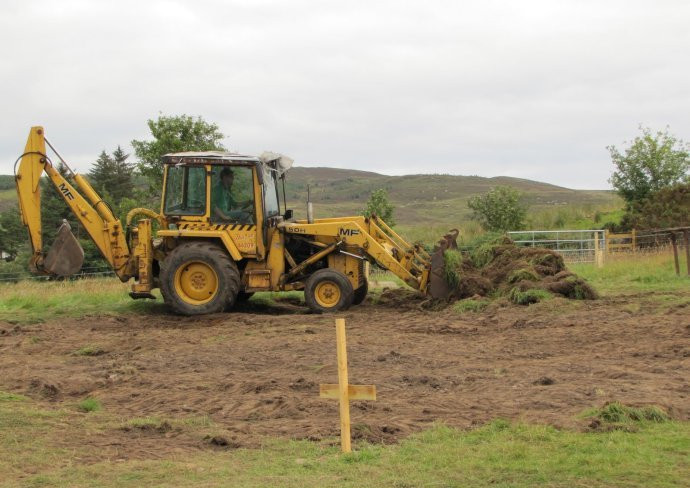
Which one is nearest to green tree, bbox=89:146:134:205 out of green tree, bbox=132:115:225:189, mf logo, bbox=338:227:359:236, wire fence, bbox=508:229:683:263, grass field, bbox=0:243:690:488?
green tree, bbox=132:115:225:189

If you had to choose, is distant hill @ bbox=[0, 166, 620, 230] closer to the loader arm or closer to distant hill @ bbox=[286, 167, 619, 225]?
distant hill @ bbox=[286, 167, 619, 225]

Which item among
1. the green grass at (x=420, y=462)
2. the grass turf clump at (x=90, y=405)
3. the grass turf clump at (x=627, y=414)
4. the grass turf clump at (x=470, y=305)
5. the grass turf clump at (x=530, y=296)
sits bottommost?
the green grass at (x=420, y=462)

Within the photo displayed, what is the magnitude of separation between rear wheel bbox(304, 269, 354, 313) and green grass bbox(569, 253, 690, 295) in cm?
514

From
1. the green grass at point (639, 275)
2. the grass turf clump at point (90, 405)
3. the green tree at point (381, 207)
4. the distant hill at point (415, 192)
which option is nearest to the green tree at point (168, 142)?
the green tree at point (381, 207)

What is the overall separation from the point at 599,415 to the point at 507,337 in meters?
4.89

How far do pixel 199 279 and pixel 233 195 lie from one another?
1695mm

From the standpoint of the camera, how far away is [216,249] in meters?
15.4

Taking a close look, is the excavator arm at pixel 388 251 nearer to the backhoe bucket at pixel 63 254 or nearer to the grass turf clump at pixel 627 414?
the backhoe bucket at pixel 63 254

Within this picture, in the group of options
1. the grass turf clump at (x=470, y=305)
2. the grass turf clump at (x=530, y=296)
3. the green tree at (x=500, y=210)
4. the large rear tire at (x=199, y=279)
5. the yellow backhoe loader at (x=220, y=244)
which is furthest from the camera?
the green tree at (x=500, y=210)

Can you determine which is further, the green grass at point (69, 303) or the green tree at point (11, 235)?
the green tree at point (11, 235)

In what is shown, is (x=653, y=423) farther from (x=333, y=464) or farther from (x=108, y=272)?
(x=108, y=272)

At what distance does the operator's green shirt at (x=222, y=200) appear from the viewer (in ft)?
50.8

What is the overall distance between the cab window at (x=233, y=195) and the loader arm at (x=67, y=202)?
2.05 metres

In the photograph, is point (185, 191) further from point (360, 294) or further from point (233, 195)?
point (360, 294)
